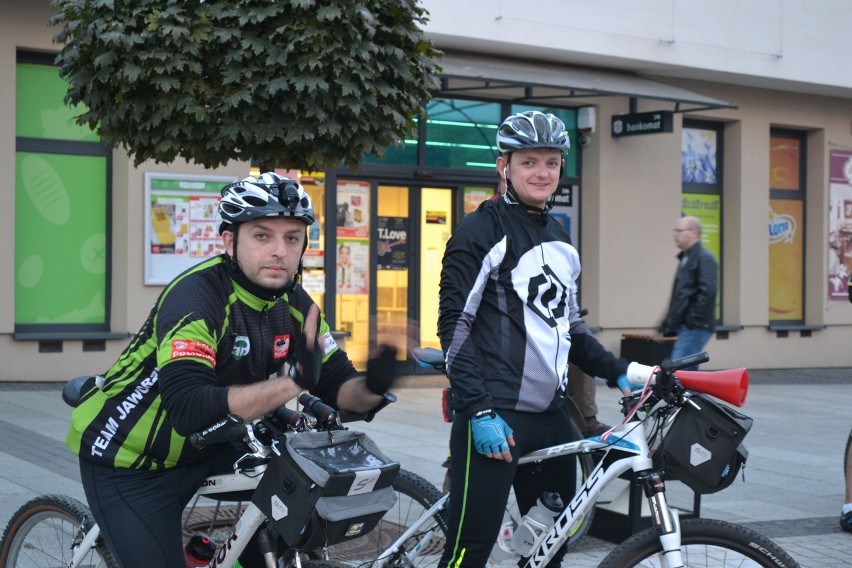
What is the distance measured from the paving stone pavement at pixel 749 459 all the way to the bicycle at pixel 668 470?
75cm

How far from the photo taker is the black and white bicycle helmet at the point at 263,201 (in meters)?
3.08

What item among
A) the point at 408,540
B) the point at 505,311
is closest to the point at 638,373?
the point at 505,311

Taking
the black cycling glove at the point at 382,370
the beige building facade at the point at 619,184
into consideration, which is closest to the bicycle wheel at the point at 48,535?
the black cycling glove at the point at 382,370

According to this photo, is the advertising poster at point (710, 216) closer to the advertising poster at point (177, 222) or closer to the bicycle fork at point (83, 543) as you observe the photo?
the advertising poster at point (177, 222)

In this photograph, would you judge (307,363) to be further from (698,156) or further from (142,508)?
(698,156)

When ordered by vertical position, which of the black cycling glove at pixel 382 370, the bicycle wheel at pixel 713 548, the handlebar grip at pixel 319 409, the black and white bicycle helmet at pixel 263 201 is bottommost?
the bicycle wheel at pixel 713 548

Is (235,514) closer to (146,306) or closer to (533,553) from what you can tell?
(533,553)

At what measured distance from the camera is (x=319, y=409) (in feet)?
10.5

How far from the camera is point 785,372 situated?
18.2m

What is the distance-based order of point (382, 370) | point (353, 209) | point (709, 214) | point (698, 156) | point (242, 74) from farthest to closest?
point (709, 214), point (698, 156), point (353, 209), point (242, 74), point (382, 370)

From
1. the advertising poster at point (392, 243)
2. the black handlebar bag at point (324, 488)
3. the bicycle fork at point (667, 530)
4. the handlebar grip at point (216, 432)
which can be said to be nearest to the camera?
the black handlebar bag at point (324, 488)

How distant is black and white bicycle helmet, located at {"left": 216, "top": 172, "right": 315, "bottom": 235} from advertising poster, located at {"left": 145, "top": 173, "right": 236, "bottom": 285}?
406 inches

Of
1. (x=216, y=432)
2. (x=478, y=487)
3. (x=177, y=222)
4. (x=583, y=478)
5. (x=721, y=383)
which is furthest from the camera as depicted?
(x=177, y=222)

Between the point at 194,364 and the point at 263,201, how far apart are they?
18.2 inches
